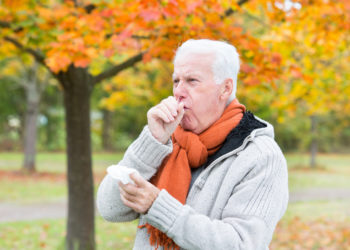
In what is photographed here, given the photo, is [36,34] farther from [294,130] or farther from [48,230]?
[294,130]

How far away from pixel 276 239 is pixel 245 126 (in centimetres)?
544

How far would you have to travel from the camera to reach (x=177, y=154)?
1.70 meters

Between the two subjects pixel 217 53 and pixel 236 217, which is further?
pixel 217 53

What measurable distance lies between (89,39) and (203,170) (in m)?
2.52

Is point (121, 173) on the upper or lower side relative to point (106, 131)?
upper

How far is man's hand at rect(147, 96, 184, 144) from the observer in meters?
1.59

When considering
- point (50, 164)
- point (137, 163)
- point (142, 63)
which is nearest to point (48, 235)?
point (142, 63)

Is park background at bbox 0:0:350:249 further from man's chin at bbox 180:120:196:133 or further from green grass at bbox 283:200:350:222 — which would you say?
man's chin at bbox 180:120:196:133

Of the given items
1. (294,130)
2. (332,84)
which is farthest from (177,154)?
(294,130)

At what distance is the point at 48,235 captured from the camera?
6719 mm

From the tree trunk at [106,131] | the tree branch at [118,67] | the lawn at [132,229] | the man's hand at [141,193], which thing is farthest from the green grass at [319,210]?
the tree trunk at [106,131]

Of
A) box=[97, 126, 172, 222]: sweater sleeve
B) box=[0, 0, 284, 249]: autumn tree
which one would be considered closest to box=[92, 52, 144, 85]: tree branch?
box=[0, 0, 284, 249]: autumn tree

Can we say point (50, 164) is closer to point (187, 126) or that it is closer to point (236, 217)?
point (187, 126)

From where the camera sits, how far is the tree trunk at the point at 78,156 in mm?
4703
